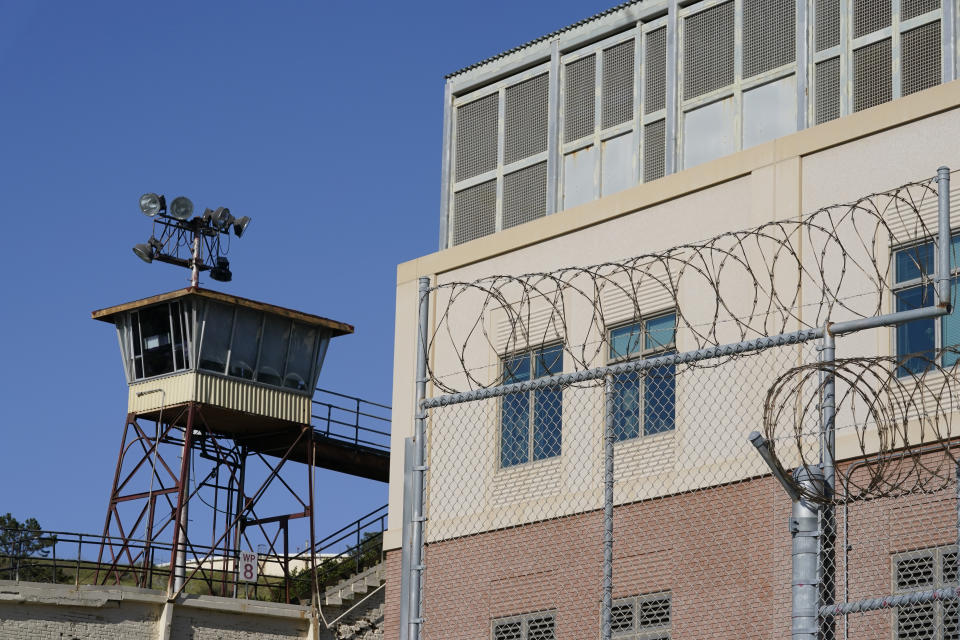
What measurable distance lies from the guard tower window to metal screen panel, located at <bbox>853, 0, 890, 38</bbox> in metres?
19.4

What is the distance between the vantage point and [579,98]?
23375mm

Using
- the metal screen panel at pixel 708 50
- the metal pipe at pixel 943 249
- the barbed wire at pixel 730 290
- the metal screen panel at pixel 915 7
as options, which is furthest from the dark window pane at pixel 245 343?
the metal pipe at pixel 943 249

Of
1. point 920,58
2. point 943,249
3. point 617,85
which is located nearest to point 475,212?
point 617,85

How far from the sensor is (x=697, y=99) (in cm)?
2183

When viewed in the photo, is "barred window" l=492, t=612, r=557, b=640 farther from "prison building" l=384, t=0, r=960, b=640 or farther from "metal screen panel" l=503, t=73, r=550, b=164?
"metal screen panel" l=503, t=73, r=550, b=164

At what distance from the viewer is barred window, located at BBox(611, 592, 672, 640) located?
17578 mm

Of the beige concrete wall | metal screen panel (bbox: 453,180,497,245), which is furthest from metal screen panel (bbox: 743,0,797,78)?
metal screen panel (bbox: 453,180,497,245)

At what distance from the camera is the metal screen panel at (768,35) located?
68.3ft

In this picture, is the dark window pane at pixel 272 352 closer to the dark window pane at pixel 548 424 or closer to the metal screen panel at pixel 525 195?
the metal screen panel at pixel 525 195

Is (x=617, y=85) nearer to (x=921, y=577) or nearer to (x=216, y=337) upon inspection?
(x=921, y=577)

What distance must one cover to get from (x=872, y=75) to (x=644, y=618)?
7.48 metres

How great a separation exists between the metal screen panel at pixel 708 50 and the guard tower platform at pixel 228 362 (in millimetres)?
16375

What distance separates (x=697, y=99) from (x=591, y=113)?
1.91 m

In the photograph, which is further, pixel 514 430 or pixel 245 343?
pixel 245 343
